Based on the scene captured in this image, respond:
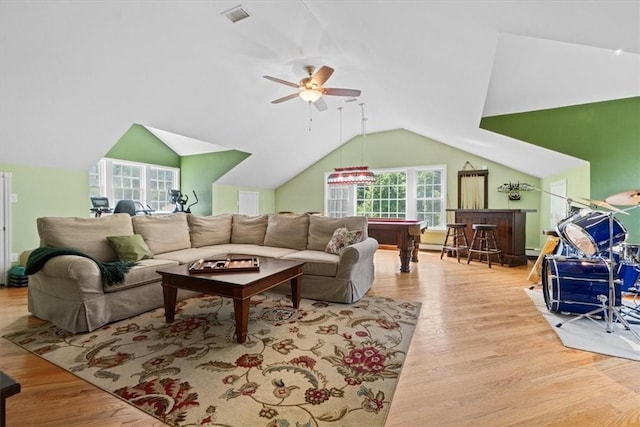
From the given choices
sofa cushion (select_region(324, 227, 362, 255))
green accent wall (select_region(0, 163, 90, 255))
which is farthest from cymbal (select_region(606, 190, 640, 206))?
green accent wall (select_region(0, 163, 90, 255))

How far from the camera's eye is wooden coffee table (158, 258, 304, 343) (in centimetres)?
229

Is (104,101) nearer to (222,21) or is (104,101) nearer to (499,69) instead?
(222,21)

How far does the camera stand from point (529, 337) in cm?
248

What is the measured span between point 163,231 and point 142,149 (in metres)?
4.30

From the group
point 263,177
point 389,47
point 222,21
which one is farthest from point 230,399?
point 263,177

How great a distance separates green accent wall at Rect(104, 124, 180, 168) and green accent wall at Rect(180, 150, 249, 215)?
1.26ft

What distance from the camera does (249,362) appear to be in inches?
80.1

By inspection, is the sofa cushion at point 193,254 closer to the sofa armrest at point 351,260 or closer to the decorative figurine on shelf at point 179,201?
the sofa armrest at point 351,260

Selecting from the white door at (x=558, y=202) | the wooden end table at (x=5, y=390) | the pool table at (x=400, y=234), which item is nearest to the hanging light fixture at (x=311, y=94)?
the pool table at (x=400, y=234)

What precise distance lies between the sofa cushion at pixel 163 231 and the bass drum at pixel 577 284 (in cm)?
429

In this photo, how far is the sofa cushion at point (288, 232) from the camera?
4.07 m

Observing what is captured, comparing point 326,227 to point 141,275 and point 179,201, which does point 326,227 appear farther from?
point 179,201

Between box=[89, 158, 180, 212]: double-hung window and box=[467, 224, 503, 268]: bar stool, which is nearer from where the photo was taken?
box=[467, 224, 503, 268]: bar stool

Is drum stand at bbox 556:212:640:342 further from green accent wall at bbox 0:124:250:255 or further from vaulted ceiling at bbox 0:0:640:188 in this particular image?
green accent wall at bbox 0:124:250:255
